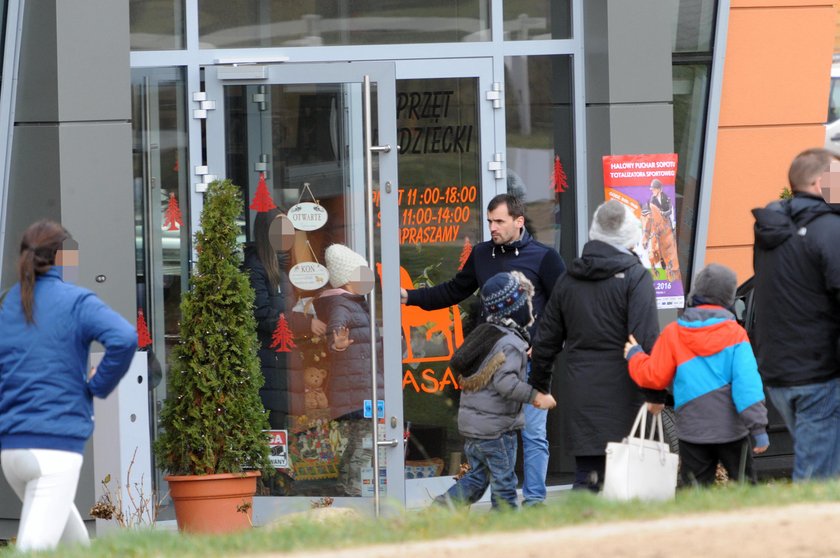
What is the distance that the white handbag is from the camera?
620 centimetres

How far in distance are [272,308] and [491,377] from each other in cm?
226

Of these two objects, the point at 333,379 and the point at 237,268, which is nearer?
the point at 237,268

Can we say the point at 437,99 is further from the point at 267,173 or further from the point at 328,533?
the point at 328,533

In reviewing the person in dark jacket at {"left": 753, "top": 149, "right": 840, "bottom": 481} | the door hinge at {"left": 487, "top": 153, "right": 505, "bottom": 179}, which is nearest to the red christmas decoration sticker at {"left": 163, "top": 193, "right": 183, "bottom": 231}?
the door hinge at {"left": 487, "top": 153, "right": 505, "bottom": 179}

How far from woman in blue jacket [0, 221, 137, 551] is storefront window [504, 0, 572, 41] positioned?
4772 millimetres

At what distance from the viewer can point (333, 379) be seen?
29.2 feet

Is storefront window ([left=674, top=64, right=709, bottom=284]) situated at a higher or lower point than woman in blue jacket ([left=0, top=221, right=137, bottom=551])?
higher

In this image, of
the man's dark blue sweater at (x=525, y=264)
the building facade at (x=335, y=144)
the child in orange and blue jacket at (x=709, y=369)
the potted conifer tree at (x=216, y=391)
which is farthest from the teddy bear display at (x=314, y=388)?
the child in orange and blue jacket at (x=709, y=369)

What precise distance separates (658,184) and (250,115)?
9.25 ft

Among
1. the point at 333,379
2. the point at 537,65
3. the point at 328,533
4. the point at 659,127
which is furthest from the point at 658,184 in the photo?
the point at 328,533

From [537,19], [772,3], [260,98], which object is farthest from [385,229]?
[772,3]

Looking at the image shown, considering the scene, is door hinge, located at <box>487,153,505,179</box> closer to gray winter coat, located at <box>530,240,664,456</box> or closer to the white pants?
gray winter coat, located at <box>530,240,664,456</box>

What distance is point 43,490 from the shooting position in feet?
18.2

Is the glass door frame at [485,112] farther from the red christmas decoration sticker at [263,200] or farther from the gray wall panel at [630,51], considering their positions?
the red christmas decoration sticker at [263,200]
